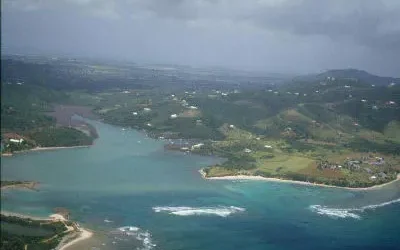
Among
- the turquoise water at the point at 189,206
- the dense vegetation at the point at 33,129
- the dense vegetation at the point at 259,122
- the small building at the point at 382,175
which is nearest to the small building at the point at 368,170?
the dense vegetation at the point at 259,122

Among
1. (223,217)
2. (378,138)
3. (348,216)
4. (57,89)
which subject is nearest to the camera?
(223,217)

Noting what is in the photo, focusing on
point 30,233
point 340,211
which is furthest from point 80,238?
point 340,211

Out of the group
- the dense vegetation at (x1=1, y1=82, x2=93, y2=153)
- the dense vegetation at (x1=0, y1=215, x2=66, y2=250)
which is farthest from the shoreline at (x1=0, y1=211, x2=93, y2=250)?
the dense vegetation at (x1=1, y1=82, x2=93, y2=153)

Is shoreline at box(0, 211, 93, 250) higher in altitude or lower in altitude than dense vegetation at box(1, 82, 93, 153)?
lower

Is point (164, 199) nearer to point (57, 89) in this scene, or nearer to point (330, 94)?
point (57, 89)

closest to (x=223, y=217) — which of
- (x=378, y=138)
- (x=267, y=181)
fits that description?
(x=267, y=181)

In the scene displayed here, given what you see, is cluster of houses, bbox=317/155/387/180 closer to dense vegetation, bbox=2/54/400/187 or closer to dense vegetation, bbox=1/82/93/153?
dense vegetation, bbox=2/54/400/187
